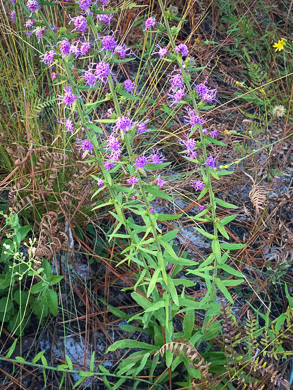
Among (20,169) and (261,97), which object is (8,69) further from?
(261,97)

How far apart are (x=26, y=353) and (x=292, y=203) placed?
73.5 inches

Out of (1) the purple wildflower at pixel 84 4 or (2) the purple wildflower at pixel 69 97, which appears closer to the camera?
(1) the purple wildflower at pixel 84 4

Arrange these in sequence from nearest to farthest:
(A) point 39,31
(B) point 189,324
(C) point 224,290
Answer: (A) point 39,31 → (C) point 224,290 → (B) point 189,324

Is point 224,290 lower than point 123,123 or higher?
lower

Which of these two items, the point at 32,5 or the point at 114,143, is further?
the point at 114,143

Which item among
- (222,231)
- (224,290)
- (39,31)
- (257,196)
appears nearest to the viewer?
(39,31)

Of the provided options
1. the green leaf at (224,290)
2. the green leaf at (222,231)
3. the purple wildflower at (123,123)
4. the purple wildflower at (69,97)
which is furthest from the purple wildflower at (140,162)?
the green leaf at (224,290)

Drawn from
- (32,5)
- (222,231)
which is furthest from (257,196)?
(32,5)

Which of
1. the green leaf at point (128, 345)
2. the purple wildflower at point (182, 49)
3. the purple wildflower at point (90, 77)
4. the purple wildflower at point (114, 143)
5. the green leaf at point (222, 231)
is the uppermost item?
the purple wildflower at point (182, 49)

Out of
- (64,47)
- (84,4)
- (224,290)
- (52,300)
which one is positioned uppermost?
(84,4)

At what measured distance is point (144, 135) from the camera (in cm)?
A: 285

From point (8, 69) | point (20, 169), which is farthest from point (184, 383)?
point (8, 69)

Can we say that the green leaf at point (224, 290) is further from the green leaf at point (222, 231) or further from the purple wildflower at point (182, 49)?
the purple wildflower at point (182, 49)

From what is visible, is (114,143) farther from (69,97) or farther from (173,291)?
(173,291)
